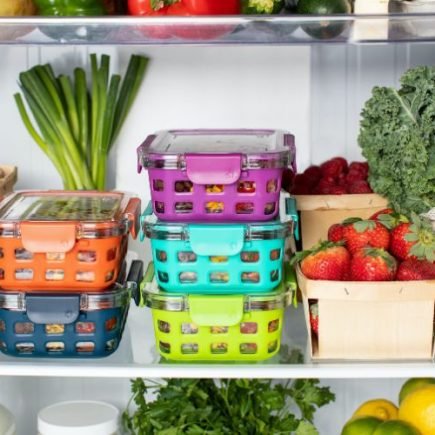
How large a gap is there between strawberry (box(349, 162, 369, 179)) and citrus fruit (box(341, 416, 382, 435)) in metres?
0.46

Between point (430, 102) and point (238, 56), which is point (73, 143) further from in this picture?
point (430, 102)

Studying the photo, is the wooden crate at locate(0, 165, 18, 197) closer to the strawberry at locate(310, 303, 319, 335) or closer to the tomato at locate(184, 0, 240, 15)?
the tomato at locate(184, 0, 240, 15)

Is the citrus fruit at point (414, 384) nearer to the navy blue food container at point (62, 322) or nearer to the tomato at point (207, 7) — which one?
the navy blue food container at point (62, 322)

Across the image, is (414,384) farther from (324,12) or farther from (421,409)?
(324,12)

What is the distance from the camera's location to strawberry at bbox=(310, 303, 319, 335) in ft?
5.71

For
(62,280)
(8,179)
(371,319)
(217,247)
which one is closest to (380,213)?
(371,319)

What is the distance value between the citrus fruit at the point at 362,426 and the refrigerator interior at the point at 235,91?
0.53 meters

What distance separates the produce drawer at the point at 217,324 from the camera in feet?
5.65

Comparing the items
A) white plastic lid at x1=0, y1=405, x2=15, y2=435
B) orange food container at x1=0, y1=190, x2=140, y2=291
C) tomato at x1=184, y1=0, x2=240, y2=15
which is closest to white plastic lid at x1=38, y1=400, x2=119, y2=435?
white plastic lid at x1=0, y1=405, x2=15, y2=435

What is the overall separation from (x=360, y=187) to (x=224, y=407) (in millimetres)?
523

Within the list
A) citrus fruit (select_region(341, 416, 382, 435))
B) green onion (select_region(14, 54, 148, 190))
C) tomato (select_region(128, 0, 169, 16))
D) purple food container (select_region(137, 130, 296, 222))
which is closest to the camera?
purple food container (select_region(137, 130, 296, 222))

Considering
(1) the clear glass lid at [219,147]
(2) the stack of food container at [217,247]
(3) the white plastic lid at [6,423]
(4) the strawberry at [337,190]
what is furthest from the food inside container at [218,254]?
Result: (3) the white plastic lid at [6,423]

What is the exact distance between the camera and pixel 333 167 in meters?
2.02

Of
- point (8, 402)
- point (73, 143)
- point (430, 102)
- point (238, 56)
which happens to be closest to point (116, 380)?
point (8, 402)
